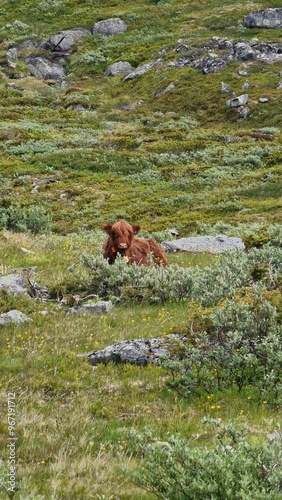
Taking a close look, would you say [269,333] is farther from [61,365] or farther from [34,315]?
[34,315]

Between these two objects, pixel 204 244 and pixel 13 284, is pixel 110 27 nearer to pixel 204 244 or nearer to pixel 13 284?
pixel 204 244

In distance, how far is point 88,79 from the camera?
70438mm

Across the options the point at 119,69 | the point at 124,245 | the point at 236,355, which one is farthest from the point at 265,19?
the point at 236,355

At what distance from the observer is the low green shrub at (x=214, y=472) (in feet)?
10.5

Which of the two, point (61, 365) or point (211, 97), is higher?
point (61, 365)

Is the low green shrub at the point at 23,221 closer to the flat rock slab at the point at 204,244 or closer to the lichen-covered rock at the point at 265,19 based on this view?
the flat rock slab at the point at 204,244

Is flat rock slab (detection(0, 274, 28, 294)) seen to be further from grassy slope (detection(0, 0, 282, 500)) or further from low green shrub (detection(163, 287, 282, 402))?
low green shrub (detection(163, 287, 282, 402))

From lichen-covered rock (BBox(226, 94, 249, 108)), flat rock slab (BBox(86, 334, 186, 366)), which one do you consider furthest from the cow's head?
lichen-covered rock (BBox(226, 94, 249, 108))

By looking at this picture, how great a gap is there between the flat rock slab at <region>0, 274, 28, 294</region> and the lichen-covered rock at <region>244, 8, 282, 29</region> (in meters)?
69.5

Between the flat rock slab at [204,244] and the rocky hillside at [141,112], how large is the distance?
594cm

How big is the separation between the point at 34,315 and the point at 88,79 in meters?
67.0

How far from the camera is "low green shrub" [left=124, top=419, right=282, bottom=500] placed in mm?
3201

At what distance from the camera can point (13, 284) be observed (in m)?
8.80

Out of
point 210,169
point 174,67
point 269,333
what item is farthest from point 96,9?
point 269,333
